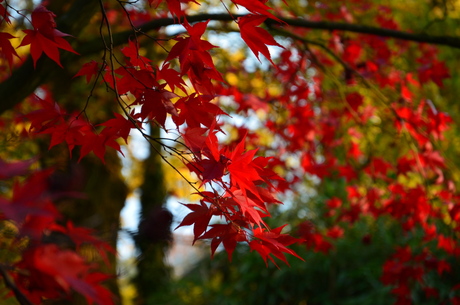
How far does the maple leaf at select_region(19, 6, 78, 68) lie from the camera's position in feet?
3.93

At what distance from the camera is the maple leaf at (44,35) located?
1.20 meters

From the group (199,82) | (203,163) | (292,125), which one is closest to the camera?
(203,163)

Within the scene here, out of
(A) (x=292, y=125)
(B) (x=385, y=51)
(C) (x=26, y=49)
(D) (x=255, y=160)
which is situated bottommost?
(D) (x=255, y=160)

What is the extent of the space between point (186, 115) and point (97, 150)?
271mm

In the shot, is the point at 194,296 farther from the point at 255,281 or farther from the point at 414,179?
the point at 414,179

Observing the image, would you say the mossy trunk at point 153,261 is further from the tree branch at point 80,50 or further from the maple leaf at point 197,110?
the maple leaf at point 197,110

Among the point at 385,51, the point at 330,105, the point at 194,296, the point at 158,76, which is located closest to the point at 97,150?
the point at 158,76

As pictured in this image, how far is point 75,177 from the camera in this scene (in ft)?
6.08

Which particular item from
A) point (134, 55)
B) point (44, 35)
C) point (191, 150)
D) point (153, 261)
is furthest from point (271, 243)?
point (153, 261)

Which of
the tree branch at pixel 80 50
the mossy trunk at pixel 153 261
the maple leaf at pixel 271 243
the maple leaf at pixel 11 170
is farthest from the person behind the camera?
the mossy trunk at pixel 153 261

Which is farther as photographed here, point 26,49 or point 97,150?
point 26,49

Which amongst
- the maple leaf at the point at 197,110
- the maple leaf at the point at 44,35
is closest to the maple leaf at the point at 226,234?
the maple leaf at the point at 197,110

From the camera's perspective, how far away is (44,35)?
1247 millimetres

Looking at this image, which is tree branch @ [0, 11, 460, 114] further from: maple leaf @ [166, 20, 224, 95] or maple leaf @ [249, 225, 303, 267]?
maple leaf @ [249, 225, 303, 267]
